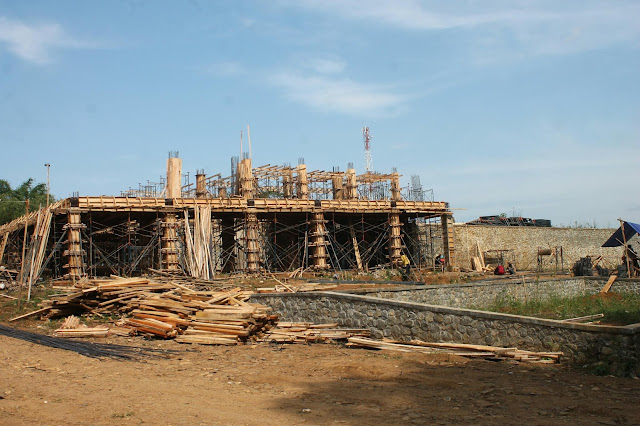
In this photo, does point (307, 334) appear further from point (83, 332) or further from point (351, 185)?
point (351, 185)

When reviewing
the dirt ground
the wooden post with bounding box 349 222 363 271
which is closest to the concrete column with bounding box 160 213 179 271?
the wooden post with bounding box 349 222 363 271

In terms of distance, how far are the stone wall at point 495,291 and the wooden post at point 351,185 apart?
49.1 feet

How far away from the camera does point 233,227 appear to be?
30625 mm

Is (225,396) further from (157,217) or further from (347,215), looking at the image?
(347,215)

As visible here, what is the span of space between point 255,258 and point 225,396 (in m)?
20.9

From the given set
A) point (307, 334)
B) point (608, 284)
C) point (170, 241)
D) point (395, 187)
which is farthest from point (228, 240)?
point (307, 334)

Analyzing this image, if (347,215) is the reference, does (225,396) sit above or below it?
below

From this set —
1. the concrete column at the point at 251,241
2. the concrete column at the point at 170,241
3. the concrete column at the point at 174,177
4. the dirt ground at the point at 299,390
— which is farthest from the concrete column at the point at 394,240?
the dirt ground at the point at 299,390

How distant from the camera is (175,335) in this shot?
13.9m

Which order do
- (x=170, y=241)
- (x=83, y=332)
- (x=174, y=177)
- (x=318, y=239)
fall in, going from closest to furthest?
(x=83, y=332), (x=170, y=241), (x=174, y=177), (x=318, y=239)

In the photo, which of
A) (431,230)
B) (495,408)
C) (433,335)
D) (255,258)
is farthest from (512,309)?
(431,230)

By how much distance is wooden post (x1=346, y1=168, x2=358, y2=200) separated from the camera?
36.2 meters

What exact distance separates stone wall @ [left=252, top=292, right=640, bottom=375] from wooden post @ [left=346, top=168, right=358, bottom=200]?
19649 mm

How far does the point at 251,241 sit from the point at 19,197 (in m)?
32.5
